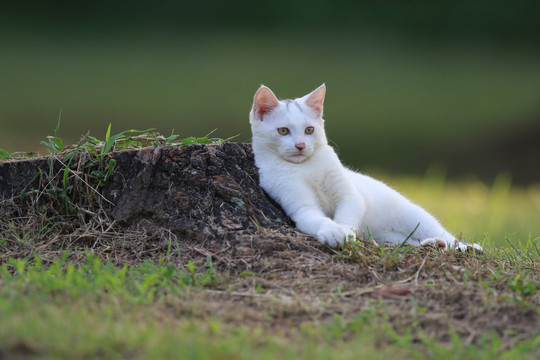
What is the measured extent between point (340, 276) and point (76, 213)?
6.01 feet

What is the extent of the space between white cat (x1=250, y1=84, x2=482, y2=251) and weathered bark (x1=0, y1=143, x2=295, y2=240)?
0.45 feet

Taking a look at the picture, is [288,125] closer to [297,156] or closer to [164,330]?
[297,156]

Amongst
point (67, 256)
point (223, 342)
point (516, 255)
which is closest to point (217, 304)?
point (223, 342)

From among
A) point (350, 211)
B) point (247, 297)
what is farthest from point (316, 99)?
point (247, 297)

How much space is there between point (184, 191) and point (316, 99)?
1174mm

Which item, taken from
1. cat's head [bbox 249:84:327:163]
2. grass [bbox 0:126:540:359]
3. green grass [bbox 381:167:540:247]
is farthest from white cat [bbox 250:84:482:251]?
green grass [bbox 381:167:540:247]

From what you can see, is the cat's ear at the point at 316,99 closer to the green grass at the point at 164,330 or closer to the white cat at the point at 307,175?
the white cat at the point at 307,175

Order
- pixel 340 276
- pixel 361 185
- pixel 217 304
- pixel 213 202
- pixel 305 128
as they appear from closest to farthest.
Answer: pixel 217 304 → pixel 340 276 → pixel 213 202 → pixel 305 128 → pixel 361 185

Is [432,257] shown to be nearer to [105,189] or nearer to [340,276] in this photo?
[340,276]

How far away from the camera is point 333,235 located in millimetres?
3299

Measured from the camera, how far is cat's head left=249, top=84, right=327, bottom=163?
12.6 feet

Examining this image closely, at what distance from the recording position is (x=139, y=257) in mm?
3377

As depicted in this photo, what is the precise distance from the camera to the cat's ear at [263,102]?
3.90 metres

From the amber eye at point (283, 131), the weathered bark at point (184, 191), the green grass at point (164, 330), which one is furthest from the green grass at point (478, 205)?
the green grass at point (164, 330)
